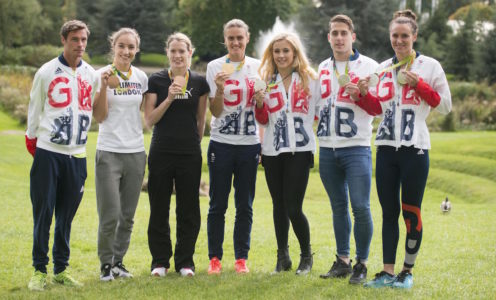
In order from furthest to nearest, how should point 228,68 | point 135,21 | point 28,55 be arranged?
point 135,21 < point 28,55 < point 228,68

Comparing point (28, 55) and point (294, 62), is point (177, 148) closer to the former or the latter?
point (294, 62)

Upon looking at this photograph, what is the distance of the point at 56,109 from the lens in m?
5.59

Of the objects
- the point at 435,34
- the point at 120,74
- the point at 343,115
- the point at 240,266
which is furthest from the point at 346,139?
the point at 435,34

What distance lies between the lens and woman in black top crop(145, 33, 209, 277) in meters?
6.00

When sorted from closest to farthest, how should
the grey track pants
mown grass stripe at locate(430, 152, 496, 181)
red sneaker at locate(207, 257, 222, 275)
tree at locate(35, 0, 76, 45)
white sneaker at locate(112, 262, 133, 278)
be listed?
1. the grey track pants
2. white sneaker at locate(112, 262, 133, 278)
3. red sneaker at locate(207, 257, 222, 275)
4. mown grass stripe at locate(430, 152, 496, 181)
5. tree at locate(35, 0, 76, 45)

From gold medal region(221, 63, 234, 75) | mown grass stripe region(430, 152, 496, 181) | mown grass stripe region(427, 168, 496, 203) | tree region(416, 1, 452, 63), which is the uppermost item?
tree region(416, 1, 452, 63)

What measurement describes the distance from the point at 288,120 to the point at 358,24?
158ft

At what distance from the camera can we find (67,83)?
18.5 feet

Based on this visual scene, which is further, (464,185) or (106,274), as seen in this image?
(464,185)

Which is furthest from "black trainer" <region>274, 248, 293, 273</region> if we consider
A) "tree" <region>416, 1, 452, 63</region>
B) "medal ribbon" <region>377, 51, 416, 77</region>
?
"tree" <region>416, 1, 452, 63</region>

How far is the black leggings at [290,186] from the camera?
5922 mm

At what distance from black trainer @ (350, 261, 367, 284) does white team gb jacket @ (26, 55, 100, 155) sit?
9.05ft

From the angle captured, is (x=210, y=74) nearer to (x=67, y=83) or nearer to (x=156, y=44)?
(x=67, y=83)

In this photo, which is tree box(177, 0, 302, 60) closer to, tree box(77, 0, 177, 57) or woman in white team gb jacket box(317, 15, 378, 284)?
tree box(77, 0, 177, 57)
